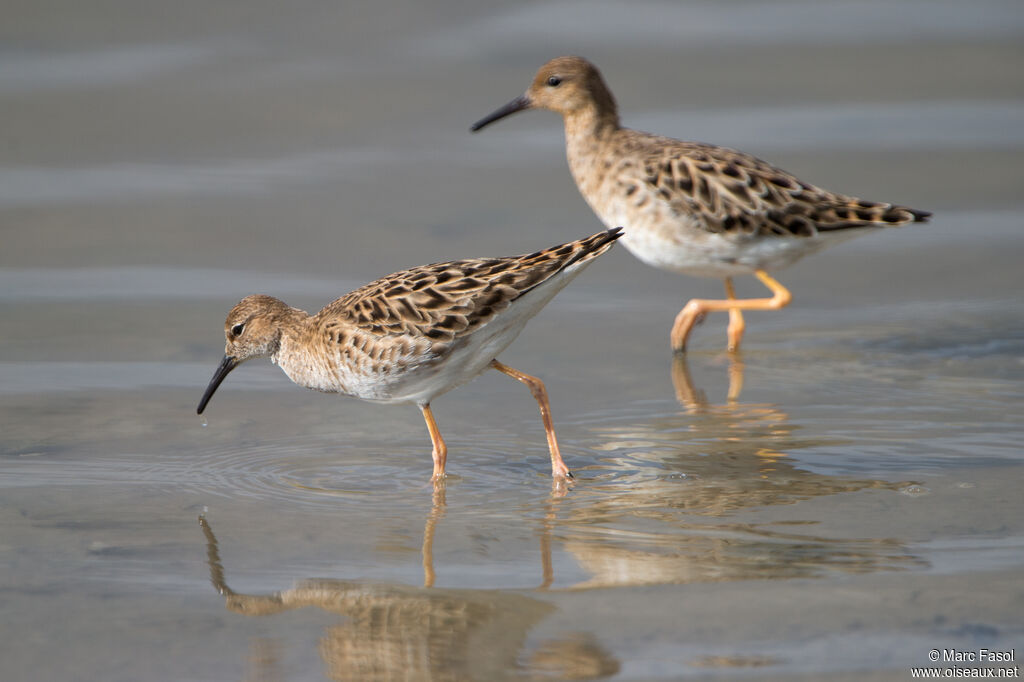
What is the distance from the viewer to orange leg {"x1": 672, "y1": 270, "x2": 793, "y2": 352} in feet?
33.3

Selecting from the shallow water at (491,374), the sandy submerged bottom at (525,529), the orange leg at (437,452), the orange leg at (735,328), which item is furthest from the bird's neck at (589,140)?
the orange leg at (437,452)

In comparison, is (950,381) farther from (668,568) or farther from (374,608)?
(374,608)

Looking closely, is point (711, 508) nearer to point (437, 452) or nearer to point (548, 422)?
point (548, 422)

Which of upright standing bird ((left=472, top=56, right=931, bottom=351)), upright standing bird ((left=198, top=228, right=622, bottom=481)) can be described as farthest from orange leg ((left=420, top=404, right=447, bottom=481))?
upright standing bird ((left=472, top=56, right=931, bottom=351))

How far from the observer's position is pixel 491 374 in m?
9.89

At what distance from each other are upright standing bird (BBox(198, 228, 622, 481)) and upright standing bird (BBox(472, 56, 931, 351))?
2593 millimetres

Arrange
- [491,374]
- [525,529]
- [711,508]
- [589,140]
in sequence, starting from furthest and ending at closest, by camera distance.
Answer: [589,140], [491,374], [711,508], [525,529]

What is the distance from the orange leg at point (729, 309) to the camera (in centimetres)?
1015

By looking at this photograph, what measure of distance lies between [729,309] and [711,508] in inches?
144

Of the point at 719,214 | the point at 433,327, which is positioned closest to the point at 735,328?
the point at 719,214

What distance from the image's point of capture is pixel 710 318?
37.5ft

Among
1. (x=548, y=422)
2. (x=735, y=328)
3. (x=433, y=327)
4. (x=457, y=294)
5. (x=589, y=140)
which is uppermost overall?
A: (x=589, y=140)

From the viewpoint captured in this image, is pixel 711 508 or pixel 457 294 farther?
pixel 457 294

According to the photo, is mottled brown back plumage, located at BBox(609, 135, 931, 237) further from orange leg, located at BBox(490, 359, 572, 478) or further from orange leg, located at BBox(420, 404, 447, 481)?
orange leg, located at BBox(420, 404, 447, 481)
